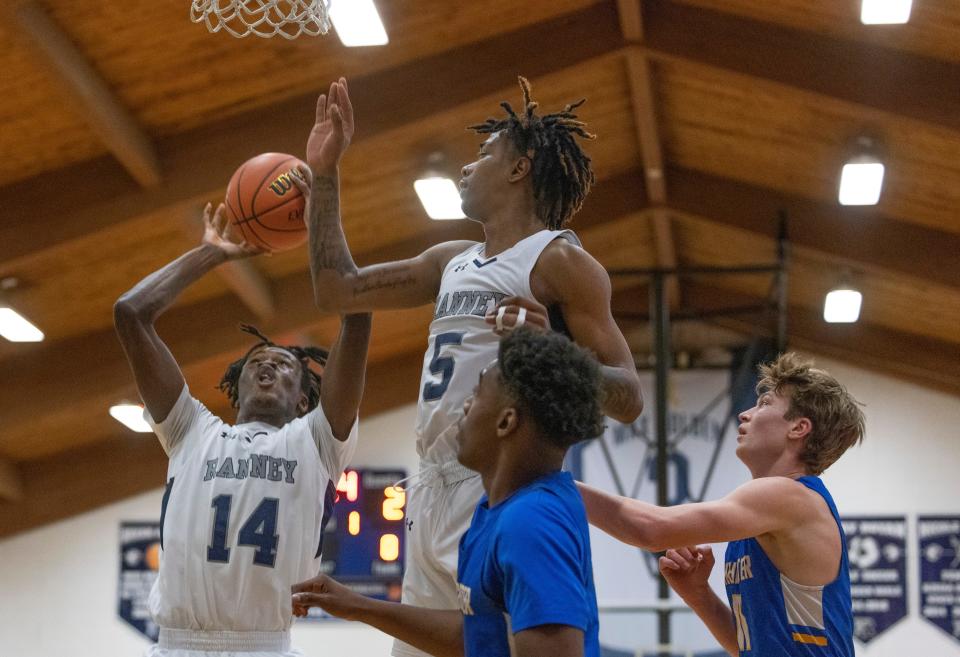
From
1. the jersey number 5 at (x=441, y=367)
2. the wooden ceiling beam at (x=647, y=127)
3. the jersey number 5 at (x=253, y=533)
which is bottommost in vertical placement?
the jersey number 5 at (x=253, y=533)

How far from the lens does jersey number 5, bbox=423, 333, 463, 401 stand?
3.80 metres

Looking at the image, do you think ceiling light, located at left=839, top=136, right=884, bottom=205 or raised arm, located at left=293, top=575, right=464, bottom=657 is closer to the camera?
raised arm, located at left=293, top=575, right=464, bottom=657

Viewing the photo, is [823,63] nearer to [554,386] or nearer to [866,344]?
[866,344]

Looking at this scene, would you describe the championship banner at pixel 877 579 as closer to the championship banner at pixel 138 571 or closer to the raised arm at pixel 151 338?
the championship banner at pixel 138 571

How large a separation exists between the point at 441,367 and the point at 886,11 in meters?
5.46

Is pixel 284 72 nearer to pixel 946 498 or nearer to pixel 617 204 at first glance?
pixel 617 204

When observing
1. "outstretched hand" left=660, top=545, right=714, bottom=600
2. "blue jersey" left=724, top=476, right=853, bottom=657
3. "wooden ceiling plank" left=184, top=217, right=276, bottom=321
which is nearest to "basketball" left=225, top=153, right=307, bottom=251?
"outstretched hand" left=660, top=545, right=714, bottom=600

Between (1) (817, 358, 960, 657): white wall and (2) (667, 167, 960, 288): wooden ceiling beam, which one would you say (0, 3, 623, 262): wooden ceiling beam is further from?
(1) (817, 358, 960, 657): white wall

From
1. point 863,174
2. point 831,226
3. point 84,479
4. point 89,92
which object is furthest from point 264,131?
point 84,479

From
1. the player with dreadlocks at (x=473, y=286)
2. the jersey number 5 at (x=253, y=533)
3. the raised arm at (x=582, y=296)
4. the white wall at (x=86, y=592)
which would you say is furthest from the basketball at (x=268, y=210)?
the white wall at (x=86, y=592)

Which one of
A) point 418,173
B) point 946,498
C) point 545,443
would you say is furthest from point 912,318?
point 545,443

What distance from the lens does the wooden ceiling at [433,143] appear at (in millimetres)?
9180

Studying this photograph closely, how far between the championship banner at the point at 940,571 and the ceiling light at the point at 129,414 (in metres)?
8.13

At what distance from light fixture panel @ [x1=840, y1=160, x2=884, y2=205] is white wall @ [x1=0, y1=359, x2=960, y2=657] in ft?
15.5
